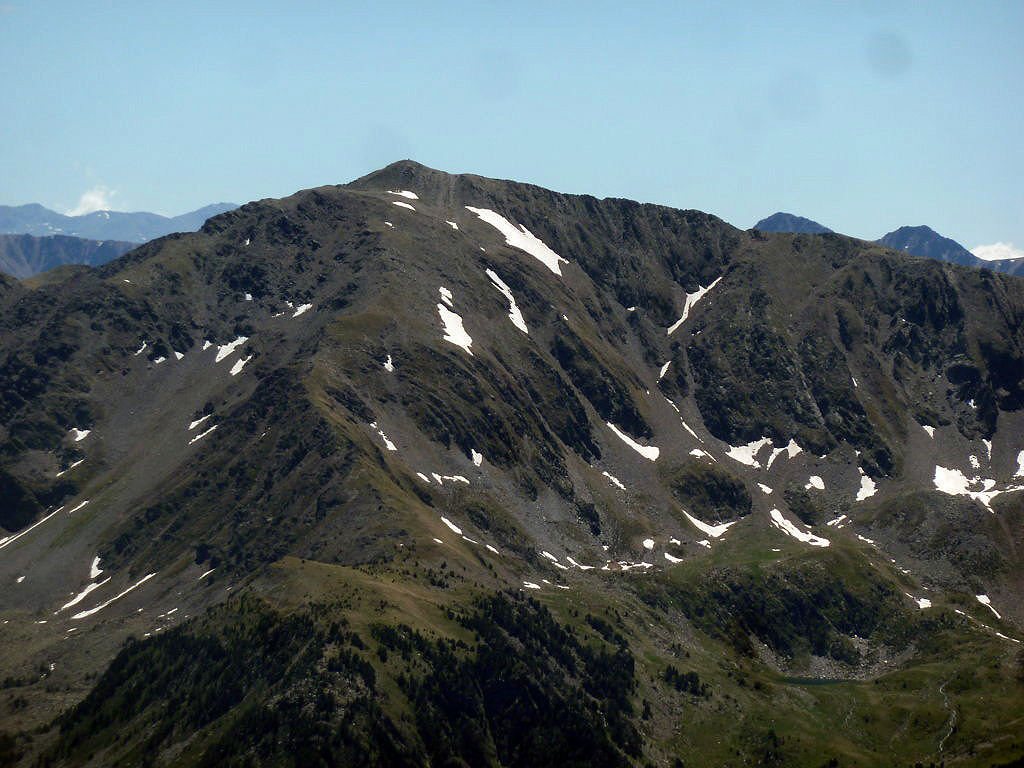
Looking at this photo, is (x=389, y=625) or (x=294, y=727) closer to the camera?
(x=294, y=727)

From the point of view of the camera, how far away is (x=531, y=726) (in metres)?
194

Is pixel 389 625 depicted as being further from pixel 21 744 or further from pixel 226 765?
pixel 21 744

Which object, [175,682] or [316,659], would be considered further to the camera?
[175,682]

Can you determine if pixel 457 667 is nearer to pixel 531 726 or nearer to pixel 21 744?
pixel 531 726

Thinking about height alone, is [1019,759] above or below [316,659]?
below

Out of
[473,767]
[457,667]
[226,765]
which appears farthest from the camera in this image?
[457,667]

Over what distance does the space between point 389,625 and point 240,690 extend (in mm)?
29521

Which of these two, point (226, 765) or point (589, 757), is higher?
→ point (226, 765)

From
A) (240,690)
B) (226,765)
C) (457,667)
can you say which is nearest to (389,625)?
(457,667)

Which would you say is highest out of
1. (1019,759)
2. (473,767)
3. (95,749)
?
(95,749)

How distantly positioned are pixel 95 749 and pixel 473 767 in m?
69.1

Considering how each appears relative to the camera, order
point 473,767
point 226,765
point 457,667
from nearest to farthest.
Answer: point 226,765, point 473,767, point 457,667

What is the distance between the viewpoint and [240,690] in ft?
611

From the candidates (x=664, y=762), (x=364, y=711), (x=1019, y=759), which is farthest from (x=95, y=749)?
(x=1019, y=759)
